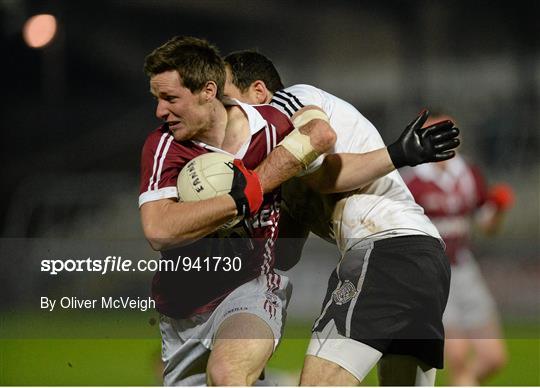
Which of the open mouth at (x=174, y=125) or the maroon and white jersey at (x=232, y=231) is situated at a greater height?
the open mouth at (x=174, y=125)

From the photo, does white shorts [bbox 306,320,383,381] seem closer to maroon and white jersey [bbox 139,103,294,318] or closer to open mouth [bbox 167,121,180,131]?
maroon and white jersey [bbox 139,103,294,318]

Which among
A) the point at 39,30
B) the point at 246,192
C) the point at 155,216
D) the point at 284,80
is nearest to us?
the point at 246,192

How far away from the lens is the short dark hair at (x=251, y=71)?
15.7 feet

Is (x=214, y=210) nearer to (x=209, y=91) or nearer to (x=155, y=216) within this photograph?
(x=155, y=216)

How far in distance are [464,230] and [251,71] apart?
3.37 metres

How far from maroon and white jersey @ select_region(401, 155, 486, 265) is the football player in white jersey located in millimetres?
3177

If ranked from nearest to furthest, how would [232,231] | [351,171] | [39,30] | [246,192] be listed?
1. [246,192]
2. [351,171]
3. [232,231]
4. [39,30]

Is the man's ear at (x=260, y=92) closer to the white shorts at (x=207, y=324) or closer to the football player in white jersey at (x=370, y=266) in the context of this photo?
the football player in white jersey at (x=370, y=266)

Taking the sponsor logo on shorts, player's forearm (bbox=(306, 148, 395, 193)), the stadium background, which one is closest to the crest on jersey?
the sponsor logo on shorts

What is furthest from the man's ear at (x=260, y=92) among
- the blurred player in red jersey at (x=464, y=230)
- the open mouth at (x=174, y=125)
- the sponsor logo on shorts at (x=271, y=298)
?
the blurred player in red jersey at (x=464, y=230)

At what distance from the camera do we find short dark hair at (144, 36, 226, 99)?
424cm

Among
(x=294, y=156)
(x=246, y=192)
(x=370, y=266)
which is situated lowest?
(x=370, y=266)

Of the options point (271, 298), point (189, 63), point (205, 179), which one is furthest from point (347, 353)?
point (189, 63)

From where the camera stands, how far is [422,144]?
4215 mm
